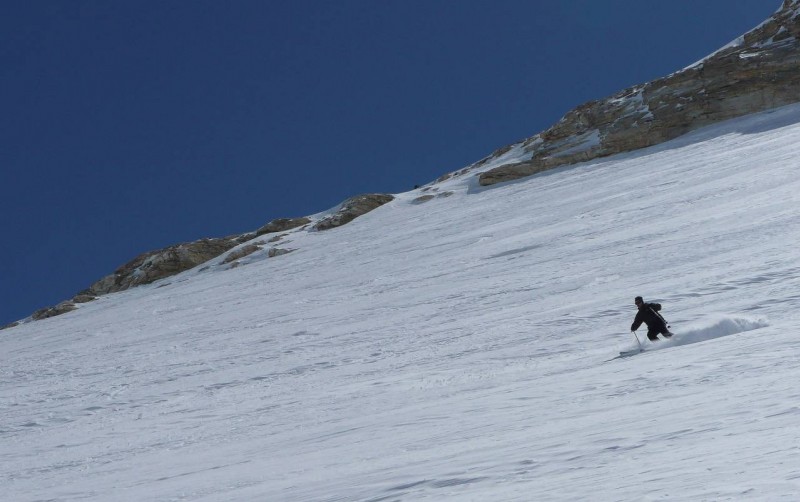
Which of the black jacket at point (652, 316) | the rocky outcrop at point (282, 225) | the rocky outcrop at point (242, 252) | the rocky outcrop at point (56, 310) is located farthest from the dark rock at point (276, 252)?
the black jacket at point (652, 316)

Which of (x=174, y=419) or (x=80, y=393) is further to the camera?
(x=80, y=393)

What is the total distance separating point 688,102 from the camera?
42.7 metres

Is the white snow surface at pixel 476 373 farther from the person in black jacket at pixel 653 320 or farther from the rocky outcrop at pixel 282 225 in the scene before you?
the rocky outcrop at pixel 282 225

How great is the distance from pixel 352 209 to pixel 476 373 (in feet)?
120

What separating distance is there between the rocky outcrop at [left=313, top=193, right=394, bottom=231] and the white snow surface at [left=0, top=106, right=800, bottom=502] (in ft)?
50.1

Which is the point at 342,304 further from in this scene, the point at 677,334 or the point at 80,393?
the point at 677,334

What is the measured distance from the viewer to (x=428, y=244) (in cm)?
2962

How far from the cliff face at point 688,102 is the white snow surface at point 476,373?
1095cm

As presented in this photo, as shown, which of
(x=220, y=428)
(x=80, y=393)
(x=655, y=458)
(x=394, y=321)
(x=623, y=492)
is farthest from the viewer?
(x=394, y=321)

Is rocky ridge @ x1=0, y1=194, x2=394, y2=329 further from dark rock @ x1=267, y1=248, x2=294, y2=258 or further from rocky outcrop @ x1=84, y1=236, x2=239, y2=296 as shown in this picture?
dark rock @ x1=267, y1=248, x2=294, y2=258

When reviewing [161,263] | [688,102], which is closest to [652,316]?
[688,102]

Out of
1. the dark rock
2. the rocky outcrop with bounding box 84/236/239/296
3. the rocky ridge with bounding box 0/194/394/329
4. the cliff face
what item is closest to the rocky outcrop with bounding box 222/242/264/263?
the rocky ridge with bounding box 0/194/394/329

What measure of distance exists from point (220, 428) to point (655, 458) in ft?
24.1

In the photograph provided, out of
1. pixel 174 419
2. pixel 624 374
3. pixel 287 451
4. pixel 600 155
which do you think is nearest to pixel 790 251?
pixel 624 374
